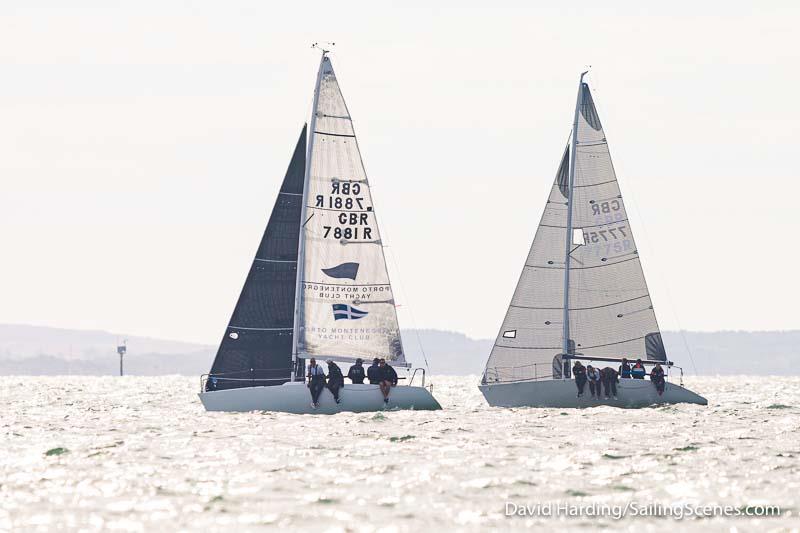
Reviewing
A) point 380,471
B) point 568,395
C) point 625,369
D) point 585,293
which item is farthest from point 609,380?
point 380,471

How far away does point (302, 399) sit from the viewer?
37531 millimetres

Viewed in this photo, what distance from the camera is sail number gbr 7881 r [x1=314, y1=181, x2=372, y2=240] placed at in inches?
1576

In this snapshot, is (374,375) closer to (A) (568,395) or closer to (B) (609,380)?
(A) (568,395)

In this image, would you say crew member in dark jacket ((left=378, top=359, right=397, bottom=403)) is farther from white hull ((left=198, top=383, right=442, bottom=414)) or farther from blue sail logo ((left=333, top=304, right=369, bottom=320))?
blue sail logo ((left=333, top=304, right=369, bottom=320))

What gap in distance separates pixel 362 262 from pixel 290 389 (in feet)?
15.8

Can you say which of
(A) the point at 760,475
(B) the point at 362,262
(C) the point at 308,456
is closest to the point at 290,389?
(B) the point at 362,262

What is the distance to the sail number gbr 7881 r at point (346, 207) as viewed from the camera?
131 ft

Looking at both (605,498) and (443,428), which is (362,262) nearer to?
(443,428)

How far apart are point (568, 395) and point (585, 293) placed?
13.0 feet

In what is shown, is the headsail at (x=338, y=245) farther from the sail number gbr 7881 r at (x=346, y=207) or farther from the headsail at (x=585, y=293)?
the headsail at (x=585, y=293)

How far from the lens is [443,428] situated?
112ft

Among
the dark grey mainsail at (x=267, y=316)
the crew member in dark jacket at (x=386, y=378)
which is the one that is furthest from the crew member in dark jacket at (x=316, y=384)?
the dark grey mainsail at (x=267, y=316)

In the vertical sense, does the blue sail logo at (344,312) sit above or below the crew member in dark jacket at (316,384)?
above

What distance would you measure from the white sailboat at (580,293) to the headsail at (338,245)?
226 inches
